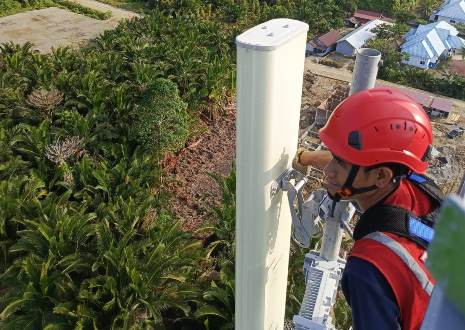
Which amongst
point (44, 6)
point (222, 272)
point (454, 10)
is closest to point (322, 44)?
point (454, 10)

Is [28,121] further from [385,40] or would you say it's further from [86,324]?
[385,40]

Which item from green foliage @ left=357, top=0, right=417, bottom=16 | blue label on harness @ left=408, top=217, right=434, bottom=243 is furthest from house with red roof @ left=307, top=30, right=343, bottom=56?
blue label on harness @ left=408, top=217, right=434, bottom=243

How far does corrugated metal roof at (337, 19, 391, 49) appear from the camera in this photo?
1073 inches

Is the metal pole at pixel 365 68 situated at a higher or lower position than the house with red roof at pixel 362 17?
higher

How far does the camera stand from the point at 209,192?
13.8 m

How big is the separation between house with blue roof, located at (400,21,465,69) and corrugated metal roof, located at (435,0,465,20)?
11.0 feet

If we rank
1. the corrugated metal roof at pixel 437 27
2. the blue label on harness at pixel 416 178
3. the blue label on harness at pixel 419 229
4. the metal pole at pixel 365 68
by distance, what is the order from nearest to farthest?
the blue label on harness at pixel 419 229 < the metal pole at pixel 365 68 < the blue label on harness at pixel 416 178 < the corrugated metal roof at pixel 437 27

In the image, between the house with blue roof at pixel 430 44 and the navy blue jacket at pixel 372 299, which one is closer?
the navy blue jacket at pixel 372 299

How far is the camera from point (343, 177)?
3.08 meters

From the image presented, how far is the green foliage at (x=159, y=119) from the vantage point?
13.1 metres

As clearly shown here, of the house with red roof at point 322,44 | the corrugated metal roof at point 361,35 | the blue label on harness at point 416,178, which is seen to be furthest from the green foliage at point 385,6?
the blue label on harness at point 416,178

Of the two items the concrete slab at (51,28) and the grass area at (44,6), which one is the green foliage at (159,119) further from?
the grass area at (44,6)

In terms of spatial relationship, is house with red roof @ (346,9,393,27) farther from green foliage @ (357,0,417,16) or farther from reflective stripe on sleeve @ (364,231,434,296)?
reflective stripe on sleeve @ (364,231,434,296)

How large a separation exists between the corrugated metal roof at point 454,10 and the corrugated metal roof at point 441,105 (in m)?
15.6
